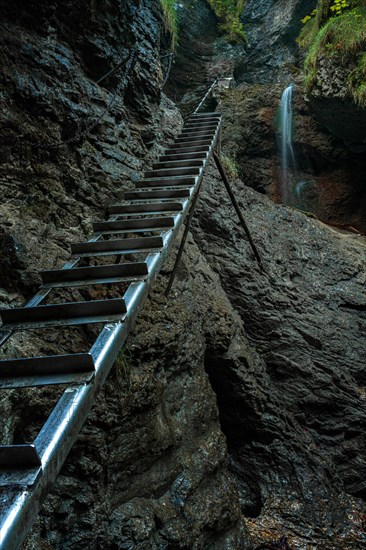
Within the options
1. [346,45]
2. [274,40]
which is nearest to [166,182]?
[346,45]

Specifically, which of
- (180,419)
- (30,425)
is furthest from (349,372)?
(30,425)

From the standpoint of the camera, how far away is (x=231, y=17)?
54.9ft

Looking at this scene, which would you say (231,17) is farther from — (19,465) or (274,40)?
(19,465)

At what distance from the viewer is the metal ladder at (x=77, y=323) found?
1565 millimetres

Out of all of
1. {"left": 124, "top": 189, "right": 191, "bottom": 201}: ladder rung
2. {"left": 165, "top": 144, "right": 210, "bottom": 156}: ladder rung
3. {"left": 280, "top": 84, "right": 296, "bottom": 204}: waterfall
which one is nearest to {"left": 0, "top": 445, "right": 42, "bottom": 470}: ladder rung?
{"left": 124, "top": 189, "right": 191, "bottom": 201}: ladder rung

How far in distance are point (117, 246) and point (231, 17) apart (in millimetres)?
16599

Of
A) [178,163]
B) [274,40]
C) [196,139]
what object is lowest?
[178,163]

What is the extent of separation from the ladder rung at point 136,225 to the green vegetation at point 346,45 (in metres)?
7.49

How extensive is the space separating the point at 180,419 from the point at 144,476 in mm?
787

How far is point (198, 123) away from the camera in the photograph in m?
7.36

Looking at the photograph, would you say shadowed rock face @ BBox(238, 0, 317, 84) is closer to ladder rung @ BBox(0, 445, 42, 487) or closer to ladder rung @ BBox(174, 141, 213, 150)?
ladder rung @ BBox(174, 141, 213, 150)

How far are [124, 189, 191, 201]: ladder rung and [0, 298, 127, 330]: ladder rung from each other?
7.20 ft

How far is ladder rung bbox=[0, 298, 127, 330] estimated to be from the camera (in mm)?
2588

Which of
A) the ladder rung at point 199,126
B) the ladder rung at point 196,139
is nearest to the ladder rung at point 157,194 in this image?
the ladder rung at point 196,139
